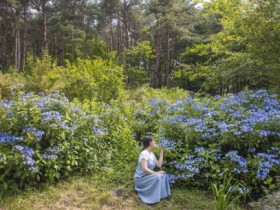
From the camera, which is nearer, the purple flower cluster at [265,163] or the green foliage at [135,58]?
the purple flower cluster at [265,163]

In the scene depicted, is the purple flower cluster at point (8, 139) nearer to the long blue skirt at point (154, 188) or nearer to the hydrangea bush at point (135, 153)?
the hydrangea bush at point (135, 153)

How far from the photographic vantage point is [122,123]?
20.1 feet

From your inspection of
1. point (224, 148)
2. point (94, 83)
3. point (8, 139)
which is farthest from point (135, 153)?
point (94, 83)

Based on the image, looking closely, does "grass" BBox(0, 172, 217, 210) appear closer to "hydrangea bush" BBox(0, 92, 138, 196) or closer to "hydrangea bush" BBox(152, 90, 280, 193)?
"hydrangea bush" BBox(0, 92, 138, 196)

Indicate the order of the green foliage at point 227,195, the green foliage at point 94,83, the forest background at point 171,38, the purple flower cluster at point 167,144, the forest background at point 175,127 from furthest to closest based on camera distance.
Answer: the green foliage at point 94,83
the forest background at point 171,38
the purple flower cluster at point 167,144
the forest background at point 175,127
the green foliage at point 227,195

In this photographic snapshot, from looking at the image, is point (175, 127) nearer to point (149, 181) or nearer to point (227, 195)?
point (149, 181)

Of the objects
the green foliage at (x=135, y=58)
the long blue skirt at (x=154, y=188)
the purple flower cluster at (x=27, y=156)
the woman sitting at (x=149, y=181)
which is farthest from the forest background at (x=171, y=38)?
the purple flower cluster at (x=27, y=156)

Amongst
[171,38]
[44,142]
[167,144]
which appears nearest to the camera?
[44,142]

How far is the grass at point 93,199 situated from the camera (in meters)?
4.02

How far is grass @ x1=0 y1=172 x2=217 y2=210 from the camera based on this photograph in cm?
402

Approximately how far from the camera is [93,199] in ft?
13.8

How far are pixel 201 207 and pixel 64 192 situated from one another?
199cm

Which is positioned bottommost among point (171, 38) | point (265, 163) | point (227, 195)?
point (227, 195)

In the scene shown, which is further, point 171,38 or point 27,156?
point 171,38
